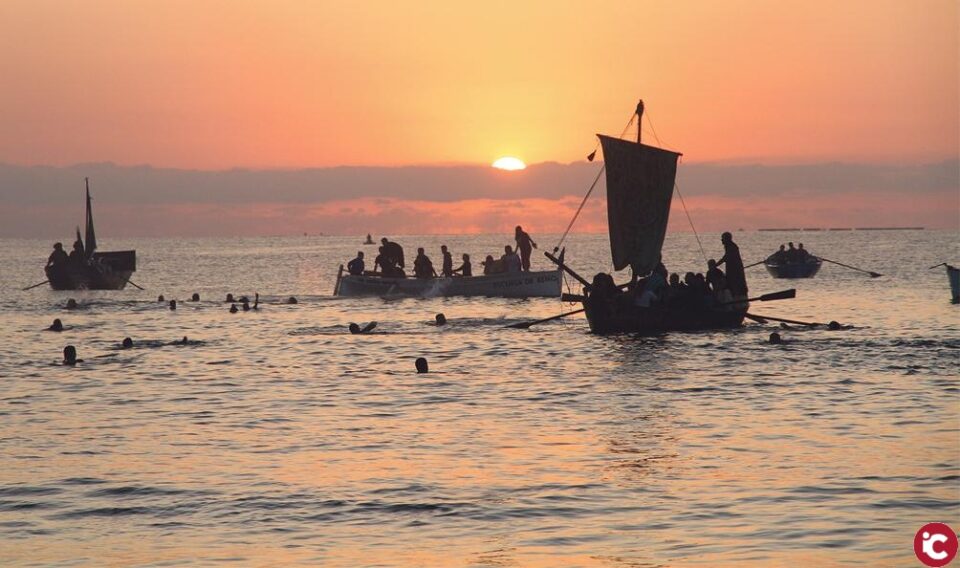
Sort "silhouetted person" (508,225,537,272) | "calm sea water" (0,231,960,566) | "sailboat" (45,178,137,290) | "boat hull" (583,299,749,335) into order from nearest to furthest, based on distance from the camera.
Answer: "calm sea water" (0,231,960,566) < "boat hull" (583,299,749,335) < "silhouetted person" (508,225,537,272) < "sailboat" (45,178,137,290)

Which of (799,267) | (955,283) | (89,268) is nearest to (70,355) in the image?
(955,283)

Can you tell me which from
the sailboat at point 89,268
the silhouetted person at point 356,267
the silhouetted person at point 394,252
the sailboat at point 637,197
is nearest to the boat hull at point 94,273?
the sailboat at point 89,268

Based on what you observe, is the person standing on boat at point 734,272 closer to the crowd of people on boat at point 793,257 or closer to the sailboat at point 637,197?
the sailboat at point 637,197

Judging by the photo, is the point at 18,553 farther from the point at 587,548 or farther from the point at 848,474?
the point at 848,474

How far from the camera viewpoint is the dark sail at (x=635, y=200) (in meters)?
39.9

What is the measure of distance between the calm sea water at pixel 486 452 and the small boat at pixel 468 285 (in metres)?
18.0

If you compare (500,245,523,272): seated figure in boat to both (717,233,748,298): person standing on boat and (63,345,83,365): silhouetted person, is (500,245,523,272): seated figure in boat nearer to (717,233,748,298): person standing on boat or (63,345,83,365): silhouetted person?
(717,233,748,298): person standing on boat

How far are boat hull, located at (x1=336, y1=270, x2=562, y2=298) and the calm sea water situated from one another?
1802 centimetres

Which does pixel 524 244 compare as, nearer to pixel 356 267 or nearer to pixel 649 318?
pixel 356 267

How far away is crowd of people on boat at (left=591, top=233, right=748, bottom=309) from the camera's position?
3488cm

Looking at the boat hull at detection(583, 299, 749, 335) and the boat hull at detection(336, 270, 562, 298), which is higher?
the boat hull at detection(336, 270, 562, 298)

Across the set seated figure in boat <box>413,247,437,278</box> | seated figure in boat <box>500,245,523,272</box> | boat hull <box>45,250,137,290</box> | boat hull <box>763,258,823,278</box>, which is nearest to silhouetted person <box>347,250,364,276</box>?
seated figure in boat <box>413,247,437,278</box>

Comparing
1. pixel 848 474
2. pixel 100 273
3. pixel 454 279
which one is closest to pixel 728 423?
pixel 848 474

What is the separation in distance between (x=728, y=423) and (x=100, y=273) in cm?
5719
